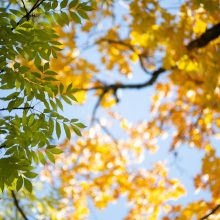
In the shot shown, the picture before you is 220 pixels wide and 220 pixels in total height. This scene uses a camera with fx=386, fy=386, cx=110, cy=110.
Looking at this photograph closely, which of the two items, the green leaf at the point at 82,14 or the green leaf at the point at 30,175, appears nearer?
the green leaf at the point at 30,175

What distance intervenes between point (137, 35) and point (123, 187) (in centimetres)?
409

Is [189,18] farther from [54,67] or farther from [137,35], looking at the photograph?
[54,67]

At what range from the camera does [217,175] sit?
5414mm

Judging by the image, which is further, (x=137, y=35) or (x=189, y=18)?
(x=137, y=35)

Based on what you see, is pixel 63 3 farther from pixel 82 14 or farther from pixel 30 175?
pixel 30 175

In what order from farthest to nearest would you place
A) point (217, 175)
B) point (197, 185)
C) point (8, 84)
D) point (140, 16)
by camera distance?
point (197, 185) → point (217, 175) → point (140, 16) → point (8, 84)

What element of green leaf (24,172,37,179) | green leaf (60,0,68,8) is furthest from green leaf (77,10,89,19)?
green leaf (24,172,37,179)

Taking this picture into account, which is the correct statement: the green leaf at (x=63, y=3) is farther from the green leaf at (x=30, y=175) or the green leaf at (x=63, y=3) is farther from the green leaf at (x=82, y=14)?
the green leaf at (x=30, y=175)

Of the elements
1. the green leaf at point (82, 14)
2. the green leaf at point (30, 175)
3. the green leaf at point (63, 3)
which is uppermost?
the green leaf at point (63, 3)

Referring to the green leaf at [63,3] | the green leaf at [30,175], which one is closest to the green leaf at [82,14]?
the green leaf at [63,3]

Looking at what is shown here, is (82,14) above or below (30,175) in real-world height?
above

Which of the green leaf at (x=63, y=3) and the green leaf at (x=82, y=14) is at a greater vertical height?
the green leaf at (x=63, y=3)

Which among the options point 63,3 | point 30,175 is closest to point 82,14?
point 63,3

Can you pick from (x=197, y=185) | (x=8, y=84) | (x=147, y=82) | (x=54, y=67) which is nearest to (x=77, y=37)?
(x=54, y=67)
